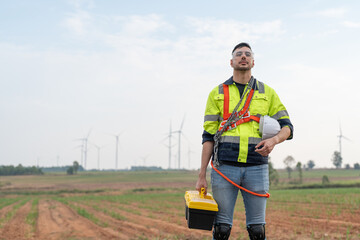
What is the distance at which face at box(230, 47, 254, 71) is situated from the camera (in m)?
3.54

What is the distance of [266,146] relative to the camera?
10.5ft

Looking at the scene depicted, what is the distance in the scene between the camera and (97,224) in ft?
44.2

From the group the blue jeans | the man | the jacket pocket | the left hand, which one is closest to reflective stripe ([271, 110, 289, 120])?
the man

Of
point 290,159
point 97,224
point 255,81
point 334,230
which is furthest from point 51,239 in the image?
point 290,159

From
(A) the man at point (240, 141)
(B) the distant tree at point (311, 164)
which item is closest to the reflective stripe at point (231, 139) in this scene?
(A) the man at point (240, 141)

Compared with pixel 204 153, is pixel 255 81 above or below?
above

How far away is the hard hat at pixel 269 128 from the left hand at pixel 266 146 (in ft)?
0.20

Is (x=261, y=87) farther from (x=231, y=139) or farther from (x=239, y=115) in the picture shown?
(x=231, y=139)

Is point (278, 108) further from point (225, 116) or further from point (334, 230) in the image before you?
point (334, 230)

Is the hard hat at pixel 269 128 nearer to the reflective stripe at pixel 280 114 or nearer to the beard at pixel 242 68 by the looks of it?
the reflective stripe at pixel 280 114

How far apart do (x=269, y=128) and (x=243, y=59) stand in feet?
→ 2.53

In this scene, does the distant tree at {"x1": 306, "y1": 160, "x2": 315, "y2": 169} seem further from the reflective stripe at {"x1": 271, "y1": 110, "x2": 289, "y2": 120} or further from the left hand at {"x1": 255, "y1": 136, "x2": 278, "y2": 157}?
the left hand at {"x1": 255, "y1": 136, "x2": 278, "y2": 157}

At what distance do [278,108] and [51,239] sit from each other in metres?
9.34

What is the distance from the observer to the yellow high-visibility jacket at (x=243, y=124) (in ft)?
10.9
